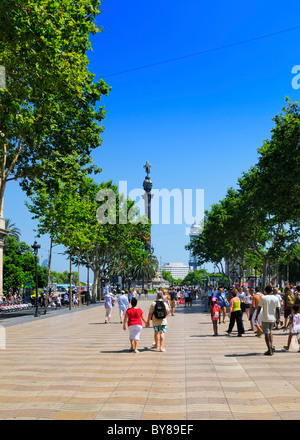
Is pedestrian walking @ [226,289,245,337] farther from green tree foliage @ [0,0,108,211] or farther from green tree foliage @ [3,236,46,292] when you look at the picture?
green tree foliage @ [3,236,46,292]

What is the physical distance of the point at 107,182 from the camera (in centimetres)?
5850

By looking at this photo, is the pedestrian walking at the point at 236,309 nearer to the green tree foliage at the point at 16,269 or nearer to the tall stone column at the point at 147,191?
the green tree foliage at the point at 16,269

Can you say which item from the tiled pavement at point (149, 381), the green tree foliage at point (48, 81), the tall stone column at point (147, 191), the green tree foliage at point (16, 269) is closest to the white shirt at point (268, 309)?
the tiled pavement at point (149, 381)

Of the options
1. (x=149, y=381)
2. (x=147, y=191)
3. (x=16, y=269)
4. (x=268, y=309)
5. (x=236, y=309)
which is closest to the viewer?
(x=149, y=381)

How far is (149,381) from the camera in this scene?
9383 millimetres

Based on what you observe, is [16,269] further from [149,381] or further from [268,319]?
[149,381]

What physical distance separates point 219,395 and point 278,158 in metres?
25.1

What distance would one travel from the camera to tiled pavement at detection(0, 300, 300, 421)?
23.1 ft

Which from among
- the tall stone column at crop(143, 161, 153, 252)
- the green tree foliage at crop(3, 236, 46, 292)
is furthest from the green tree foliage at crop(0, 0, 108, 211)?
the tall stone column at crop(143, 161, 153, 252)

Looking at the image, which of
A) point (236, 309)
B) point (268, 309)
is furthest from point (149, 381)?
point (236, 309)

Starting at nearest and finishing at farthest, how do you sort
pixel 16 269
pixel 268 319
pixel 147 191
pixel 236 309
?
pixel 268 319 → pixel 236 309 → pixel 16 269 → pixel 147 191

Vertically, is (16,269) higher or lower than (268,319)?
higher
